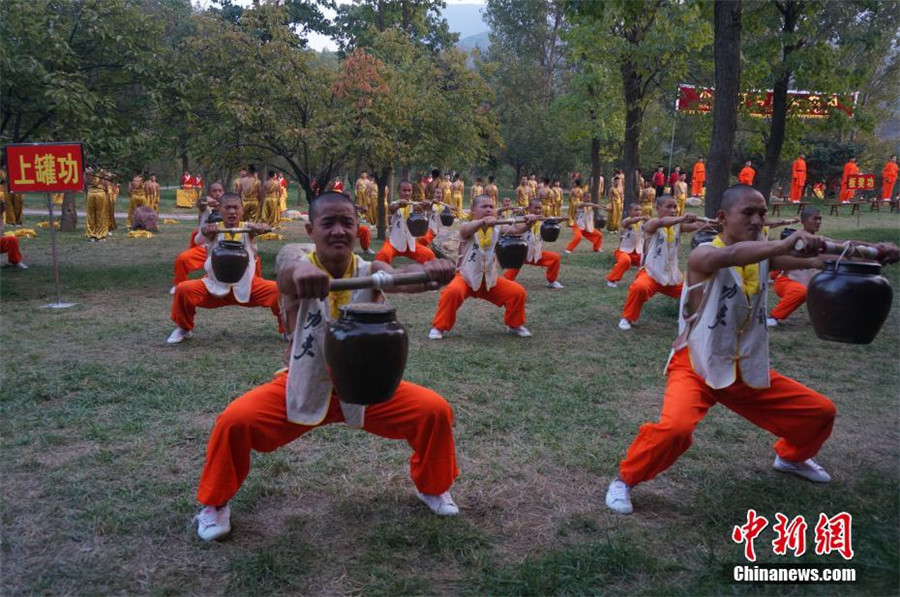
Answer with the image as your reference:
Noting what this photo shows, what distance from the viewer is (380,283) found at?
2766 millimetres

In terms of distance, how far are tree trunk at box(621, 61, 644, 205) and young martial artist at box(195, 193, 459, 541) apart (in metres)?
13.7

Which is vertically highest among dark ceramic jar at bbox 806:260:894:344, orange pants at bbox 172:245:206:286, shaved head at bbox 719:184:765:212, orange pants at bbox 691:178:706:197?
orange pants at bbox 691:178:706:197

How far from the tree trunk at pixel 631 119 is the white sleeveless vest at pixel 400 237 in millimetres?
7354

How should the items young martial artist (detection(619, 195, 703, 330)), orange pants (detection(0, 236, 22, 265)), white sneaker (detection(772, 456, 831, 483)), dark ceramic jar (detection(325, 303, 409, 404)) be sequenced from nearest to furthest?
dark ceramic jar (detection(325, 303, 409, 404)) → white sneaker (detection(772, 456, 831, 483)) → young martial artist (detection(619, 195, 703, 330)) → orange pants (detection(0, 236, 22, 265))

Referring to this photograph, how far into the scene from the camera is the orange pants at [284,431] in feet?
10.2

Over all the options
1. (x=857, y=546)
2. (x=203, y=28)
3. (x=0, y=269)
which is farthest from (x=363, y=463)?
(x=0, y=269)

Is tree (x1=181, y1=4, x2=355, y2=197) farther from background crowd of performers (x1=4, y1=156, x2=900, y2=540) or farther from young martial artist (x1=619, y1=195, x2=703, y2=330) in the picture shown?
background crowd of performers (x1=4, y1=156, x2=900, y2=540)

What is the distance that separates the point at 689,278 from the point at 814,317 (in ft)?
2.36

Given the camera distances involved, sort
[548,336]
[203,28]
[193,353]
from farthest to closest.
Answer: [203,28], [548,336], [193,353]

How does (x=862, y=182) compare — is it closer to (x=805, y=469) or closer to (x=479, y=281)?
(x=479, y=281)

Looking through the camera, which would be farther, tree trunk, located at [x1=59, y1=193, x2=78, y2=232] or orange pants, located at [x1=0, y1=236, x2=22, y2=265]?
tree trunk, located at [x1=59, y1=193, x2=78, y2=232]

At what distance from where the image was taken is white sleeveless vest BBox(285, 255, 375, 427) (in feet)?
10.4

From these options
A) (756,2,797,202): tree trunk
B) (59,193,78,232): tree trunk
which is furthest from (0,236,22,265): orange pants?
(756,2,797,202): tree trunk

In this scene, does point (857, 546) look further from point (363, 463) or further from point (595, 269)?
point (595, 269)
